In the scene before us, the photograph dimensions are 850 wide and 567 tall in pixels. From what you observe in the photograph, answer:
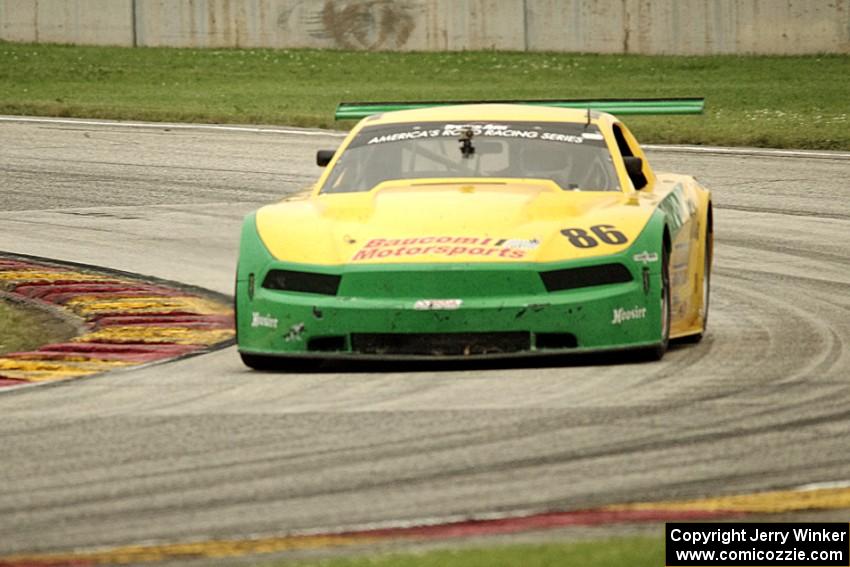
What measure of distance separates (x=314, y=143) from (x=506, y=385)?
13030 millimetres

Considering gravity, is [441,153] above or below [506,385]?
above

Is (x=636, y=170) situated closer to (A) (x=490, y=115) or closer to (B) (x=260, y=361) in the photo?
(A) (x=490, y=115)

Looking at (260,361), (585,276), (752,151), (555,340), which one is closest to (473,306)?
(555,340)

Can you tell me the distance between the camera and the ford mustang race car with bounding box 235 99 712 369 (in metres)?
8.12

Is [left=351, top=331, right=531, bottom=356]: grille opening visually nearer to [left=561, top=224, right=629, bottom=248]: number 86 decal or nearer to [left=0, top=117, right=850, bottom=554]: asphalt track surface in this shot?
[left=0, top=117, right=850, bottom=554]: asphalt track surface

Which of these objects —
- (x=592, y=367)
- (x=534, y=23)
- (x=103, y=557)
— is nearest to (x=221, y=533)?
(x=103, y=557)

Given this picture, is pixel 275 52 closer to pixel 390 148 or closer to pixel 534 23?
pixel 534 23

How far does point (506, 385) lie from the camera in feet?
25.3

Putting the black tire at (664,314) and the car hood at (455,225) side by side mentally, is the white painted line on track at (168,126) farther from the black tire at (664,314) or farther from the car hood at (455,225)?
the black tire at (664,314)

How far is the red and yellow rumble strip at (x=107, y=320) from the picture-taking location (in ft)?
28.8

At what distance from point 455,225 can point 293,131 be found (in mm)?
13486

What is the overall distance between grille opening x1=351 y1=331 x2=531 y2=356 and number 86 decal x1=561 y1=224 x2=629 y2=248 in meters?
0.50

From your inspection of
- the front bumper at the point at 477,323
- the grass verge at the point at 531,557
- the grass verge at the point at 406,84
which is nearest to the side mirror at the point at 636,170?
the front bumper at the point at 477,323

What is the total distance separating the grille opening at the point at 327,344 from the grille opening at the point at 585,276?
885 millimetres
